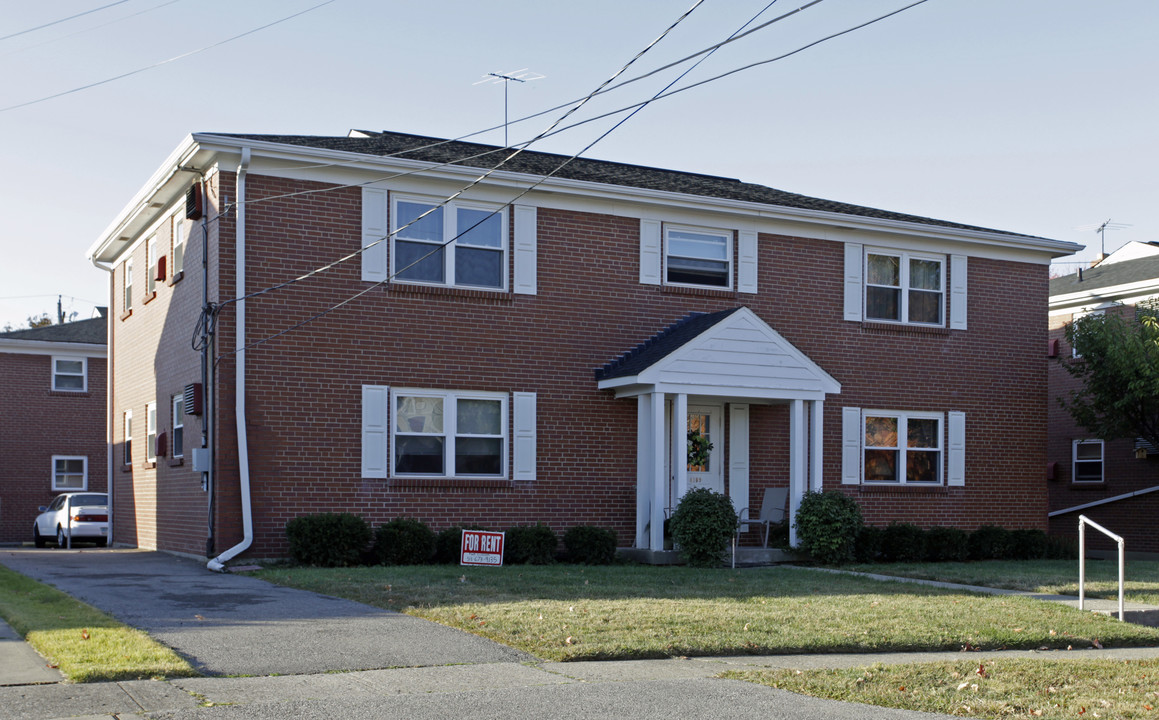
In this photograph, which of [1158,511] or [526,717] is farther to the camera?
[1158,511]

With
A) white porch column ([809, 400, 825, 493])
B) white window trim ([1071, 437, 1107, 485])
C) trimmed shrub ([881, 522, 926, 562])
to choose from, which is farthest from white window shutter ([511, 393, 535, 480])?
white window trim ([1071, 437, 1107, 485])

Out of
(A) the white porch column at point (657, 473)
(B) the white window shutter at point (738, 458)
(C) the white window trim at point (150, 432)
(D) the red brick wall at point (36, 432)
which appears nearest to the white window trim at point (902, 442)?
(B) the white window shutter at point (738, 458)

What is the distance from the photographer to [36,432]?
3194cm

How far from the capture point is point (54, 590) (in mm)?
12336

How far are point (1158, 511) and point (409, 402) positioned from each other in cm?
1724

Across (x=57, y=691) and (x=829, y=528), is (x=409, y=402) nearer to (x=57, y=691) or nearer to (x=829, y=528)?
(x=829, y=528)

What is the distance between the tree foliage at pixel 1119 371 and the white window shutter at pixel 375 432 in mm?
13075

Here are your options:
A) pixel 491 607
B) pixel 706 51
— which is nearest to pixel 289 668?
pixel 491 607

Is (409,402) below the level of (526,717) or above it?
above

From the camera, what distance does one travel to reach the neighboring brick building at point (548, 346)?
16.6 meters

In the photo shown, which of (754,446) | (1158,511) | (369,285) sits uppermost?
(369,285)

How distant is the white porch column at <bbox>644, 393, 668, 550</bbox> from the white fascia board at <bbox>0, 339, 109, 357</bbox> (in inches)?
809

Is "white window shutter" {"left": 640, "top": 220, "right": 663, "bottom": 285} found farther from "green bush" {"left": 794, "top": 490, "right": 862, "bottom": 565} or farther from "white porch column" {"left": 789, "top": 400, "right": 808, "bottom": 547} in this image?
"green bush" {"left": 794, "top": 490, "right": 862, "bottom": 565}

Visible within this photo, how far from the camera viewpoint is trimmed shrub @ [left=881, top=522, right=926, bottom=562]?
19.0 meters
